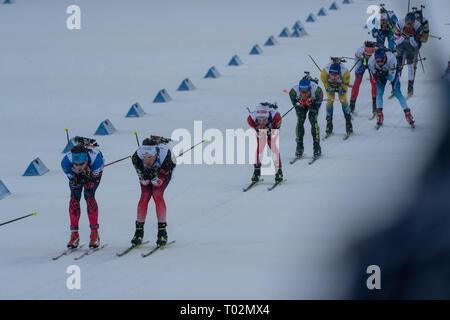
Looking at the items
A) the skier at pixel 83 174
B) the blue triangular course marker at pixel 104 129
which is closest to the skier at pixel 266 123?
the skier at pixel 83 174

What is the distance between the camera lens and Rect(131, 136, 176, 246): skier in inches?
314

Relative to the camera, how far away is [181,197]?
1088cm

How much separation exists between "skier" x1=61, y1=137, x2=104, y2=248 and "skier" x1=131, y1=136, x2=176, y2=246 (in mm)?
482

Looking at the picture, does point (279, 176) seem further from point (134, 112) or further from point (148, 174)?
point (134, 112)

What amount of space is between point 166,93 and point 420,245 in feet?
53.6

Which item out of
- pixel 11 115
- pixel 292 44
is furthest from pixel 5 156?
pixel 292 44

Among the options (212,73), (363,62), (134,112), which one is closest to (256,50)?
(212,73)

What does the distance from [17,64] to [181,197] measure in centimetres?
1133

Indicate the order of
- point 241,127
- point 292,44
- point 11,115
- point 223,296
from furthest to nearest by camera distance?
point 292,44 → point 11,115 → point 241,127 → point 223,296

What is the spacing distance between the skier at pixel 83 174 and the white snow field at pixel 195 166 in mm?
336

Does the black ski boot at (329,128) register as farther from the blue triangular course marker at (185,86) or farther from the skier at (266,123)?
the blue triangular course marker at (185,86)

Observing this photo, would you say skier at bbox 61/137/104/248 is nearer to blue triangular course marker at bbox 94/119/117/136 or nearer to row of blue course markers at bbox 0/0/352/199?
row of blue course markers at bbox 0/0/352/199

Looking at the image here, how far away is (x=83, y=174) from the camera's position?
27.0 ft

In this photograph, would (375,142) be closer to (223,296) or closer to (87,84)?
(223,296)
